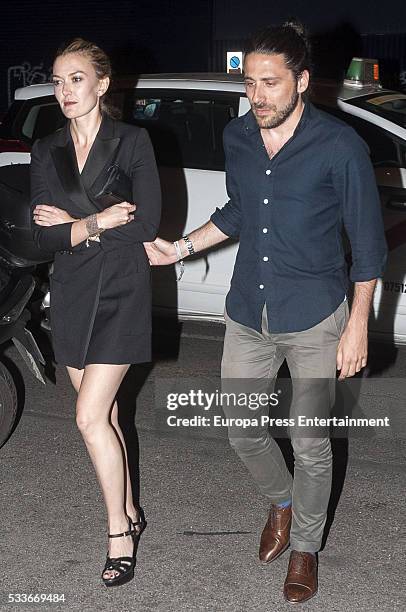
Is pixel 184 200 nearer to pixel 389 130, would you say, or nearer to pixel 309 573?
pixel 389 130

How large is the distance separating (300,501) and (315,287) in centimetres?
76

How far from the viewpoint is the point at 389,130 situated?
246 inches

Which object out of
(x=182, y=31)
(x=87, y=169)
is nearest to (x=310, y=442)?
(x=87, y=169)

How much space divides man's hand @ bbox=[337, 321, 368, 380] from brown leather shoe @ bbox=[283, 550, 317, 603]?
0.70 m

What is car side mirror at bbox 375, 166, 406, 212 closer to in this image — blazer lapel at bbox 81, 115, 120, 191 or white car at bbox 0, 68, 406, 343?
white car at bbox 0, 68, 406, 343

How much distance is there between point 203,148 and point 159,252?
304 cm

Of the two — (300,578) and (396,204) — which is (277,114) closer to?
(300,578)

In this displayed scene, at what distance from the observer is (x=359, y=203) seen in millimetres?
3303

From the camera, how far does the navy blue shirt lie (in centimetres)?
333

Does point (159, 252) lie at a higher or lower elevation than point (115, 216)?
lower

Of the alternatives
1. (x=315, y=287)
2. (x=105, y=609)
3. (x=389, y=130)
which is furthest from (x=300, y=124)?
(x=389, y=130)

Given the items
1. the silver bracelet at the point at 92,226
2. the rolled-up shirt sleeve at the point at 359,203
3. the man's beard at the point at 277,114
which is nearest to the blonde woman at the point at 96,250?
the silver bracelet at the point at 92,226

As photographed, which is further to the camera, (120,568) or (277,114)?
(120,568)

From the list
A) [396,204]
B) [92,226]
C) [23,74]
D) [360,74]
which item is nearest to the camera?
[92,226]
